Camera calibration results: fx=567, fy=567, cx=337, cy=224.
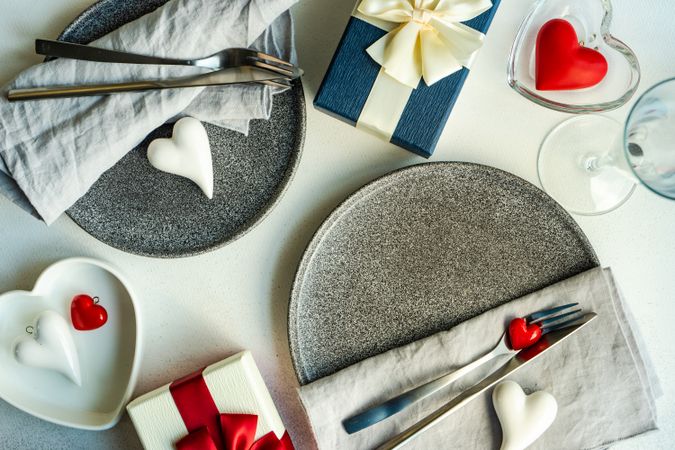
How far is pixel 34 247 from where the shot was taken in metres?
0.59

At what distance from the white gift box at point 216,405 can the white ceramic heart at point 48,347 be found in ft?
0.32

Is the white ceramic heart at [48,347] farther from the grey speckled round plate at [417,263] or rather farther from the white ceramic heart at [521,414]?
the white ceramic heart at [521,414]

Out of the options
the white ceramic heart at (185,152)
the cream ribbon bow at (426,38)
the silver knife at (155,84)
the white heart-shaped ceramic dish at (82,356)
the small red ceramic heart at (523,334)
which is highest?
the cream ribbon bow at (426,38)

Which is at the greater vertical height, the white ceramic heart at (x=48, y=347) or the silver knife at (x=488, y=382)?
the silver knife at (x=488, y=382)

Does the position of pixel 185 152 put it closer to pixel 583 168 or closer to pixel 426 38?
pixel 426 38

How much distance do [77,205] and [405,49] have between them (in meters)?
0.35

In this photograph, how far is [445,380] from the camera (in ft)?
1.77

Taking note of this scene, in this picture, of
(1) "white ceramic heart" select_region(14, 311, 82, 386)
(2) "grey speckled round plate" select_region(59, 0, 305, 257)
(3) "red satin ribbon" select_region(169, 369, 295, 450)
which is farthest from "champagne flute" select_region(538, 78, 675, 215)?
(1) "white ceramic heart" select_region(14, 311, 82, 386)

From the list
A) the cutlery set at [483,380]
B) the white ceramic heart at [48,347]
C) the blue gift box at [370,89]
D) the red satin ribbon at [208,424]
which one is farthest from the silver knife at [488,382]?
the white ceramic heart at [48,347]

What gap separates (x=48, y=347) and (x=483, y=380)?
0.43 m

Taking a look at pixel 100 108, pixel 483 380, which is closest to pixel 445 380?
pixel 483 380

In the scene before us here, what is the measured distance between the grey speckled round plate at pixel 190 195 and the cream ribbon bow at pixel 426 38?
4.3 inches

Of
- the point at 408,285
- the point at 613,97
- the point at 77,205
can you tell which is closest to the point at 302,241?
the point at 408,285

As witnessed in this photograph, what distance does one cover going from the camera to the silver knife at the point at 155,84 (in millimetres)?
512
